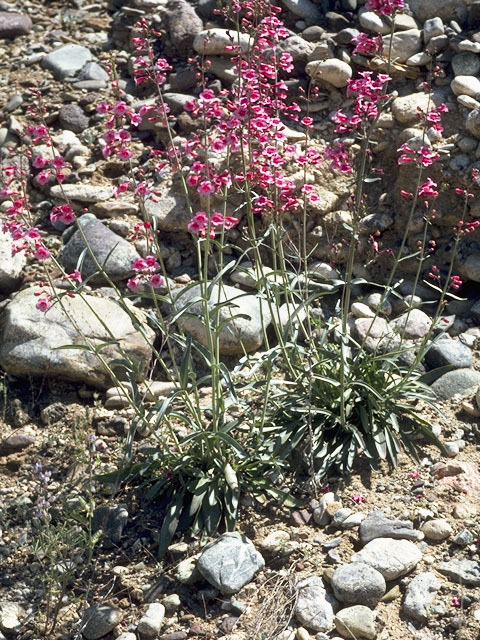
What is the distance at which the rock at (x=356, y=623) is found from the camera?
3.46 m

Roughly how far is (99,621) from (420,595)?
1.34 m

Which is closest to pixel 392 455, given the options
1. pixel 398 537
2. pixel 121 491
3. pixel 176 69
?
pixel 398 537

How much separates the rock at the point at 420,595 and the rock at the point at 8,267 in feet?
10.4

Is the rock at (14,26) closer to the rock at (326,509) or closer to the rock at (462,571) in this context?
the rock at (326,509)

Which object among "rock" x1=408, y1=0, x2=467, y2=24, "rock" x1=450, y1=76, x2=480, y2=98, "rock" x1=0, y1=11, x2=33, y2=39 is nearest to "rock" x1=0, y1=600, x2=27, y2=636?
"rock" x1=450, y1=76, x2=480, y2=98

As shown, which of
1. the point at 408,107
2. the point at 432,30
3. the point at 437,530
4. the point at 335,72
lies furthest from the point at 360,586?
the point at 432,30

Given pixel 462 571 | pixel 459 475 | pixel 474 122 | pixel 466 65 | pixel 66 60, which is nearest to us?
pixel 462 571

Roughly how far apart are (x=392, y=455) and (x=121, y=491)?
1.35 meters

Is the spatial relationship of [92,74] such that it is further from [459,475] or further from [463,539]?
[463,539]

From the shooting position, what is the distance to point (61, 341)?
4.95 meters

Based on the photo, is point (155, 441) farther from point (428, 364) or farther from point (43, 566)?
point (428, 364)

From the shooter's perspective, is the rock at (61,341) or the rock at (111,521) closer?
the rock at (111,521)

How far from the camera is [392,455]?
430 cm

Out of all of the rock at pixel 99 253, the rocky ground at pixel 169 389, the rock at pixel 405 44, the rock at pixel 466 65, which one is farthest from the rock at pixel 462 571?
the rock at pixel 405 44
